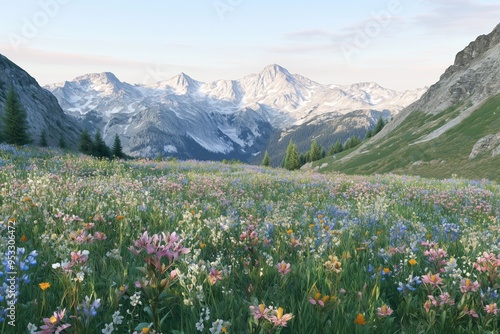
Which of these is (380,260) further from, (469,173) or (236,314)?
(469,173)

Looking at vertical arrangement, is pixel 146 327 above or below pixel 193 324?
above

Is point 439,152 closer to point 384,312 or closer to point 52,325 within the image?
point 384,312

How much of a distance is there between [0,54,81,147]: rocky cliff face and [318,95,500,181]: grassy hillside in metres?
100

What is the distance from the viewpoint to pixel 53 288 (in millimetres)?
2881

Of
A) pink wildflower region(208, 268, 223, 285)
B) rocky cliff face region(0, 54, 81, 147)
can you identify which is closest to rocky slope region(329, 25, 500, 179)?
pink wildflower region(208, 268, 223, 285)

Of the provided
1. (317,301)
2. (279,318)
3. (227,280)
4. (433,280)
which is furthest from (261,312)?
(433,280)

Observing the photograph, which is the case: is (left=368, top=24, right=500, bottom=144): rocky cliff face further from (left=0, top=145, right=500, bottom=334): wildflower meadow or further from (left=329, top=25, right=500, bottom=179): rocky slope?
(left=0, top=145, right=500, bottom=334): wildflower meadow

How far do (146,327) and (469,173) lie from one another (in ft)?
220

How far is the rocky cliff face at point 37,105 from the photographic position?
10969 centimetres

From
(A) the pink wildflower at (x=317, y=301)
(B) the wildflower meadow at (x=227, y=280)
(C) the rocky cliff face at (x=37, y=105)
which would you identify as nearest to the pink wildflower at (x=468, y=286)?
(B) the wildflower meadow at (x=227, y=280)

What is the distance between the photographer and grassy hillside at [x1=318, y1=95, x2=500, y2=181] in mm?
59719

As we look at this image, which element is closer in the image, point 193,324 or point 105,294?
point 193,324

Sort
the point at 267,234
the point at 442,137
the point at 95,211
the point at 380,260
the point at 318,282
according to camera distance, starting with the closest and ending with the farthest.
Result: the point at 318,282 < the point at 380,260 < the point at 267,234 < the point at 95,211 < the point at 442,137

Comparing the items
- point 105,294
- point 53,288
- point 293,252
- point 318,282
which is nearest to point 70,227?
point 53,288
